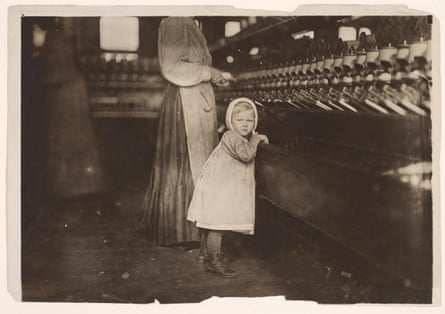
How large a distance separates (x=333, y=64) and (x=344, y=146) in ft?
1.22

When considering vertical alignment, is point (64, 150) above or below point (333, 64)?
below

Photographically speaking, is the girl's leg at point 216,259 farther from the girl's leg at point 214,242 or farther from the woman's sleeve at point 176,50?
the woman's sleeve at point 176,50

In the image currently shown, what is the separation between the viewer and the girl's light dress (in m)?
2.85

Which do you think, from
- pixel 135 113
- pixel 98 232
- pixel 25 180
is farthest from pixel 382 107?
pixel 25 180

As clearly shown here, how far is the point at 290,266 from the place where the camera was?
288 cm

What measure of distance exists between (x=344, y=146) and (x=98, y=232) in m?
1.19

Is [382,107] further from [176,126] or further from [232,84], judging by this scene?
[176,126]

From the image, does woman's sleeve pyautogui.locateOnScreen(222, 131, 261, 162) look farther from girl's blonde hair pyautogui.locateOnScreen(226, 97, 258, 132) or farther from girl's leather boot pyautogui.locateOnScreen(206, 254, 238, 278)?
girl's leather boot pyautogui.locateOnScreen(206, 254, 238, 278)

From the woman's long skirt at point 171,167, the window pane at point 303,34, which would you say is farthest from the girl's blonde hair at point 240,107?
the window pane at point 303,34

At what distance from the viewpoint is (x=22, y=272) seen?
9.46 ft

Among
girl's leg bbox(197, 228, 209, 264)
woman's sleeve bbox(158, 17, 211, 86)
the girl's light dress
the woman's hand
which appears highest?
woman's sleeve bbox(158, 17, 211, 86)

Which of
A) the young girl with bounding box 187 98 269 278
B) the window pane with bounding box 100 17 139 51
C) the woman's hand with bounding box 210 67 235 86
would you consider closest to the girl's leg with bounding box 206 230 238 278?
the young girl with bounding box 187 98 269 278

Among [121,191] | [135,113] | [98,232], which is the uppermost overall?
[135,113]

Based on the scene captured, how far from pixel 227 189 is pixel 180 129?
351mm
